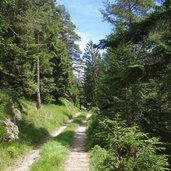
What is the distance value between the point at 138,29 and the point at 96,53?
66.1 m

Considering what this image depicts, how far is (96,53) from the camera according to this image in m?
80.8

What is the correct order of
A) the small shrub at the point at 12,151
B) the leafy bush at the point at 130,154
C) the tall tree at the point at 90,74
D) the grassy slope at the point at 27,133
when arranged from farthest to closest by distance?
the tall tree at the point at 90,74, the small shrub at the point at 12,151, the grassy slope at the point at 27,133, the leafy bush at the point at 130,154

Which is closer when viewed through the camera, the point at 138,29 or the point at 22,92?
the point at 138,29

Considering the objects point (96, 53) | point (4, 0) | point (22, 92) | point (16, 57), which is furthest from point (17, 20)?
point (96, 53)

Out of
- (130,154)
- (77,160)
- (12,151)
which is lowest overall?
(77,160)

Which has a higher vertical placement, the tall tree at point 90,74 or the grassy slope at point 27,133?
the tall tree at point 90,74

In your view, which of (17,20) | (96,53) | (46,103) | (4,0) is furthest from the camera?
(96,53)

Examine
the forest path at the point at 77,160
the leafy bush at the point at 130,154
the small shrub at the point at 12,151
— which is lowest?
the forest path at the point at 77,160

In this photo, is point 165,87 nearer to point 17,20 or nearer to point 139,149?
point 139,149

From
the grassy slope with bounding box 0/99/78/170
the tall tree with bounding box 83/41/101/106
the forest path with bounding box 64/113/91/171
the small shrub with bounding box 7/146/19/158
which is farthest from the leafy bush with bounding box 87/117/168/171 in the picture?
the tall tree with bounding box 83/41/101/106

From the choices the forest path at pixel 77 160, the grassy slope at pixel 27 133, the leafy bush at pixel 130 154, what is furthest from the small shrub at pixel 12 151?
the leafy bush at pixel 130 154

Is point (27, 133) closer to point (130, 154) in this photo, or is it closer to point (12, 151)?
point (12, 151)

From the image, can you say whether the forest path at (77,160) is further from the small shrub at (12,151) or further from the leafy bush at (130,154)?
the leafy bush at (130,154)

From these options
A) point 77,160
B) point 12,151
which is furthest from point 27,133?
point 77,160
